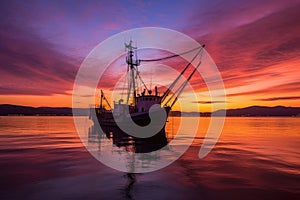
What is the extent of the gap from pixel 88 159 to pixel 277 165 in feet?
61.4

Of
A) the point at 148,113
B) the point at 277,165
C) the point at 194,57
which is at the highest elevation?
the point at 194,57

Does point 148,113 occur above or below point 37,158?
above

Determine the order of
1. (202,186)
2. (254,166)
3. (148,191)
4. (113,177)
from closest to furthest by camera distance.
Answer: (148,191) < (202,186) < (113,177) < (254,166)

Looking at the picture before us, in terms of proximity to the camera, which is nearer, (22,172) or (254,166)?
(22,172)

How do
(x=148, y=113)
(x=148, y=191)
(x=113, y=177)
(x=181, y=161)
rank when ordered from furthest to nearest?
(x=148, y=113) < (x=181, y=161) < (x=113, y=177) < (x=148, y=191)

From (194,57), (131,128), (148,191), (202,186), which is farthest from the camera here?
(131,128)

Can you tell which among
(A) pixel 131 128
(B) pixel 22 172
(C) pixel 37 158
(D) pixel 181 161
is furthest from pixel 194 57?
(B) pixel 22 172

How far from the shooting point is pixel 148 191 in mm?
13914

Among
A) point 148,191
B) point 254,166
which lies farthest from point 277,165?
point 148,191

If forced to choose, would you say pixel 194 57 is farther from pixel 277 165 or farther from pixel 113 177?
pixel 113 177

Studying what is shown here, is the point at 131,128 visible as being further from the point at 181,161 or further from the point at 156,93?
the point at 181,161

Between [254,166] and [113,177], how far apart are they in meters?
13.0

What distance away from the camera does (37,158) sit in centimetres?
2486

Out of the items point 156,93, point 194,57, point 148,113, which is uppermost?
point 194,57
